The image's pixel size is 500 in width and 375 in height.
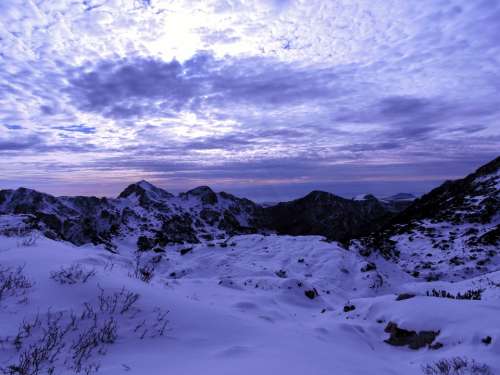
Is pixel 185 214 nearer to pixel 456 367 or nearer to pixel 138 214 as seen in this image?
pixel 138 214

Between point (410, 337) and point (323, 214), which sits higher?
point (410, 337)

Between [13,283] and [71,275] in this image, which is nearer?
[13,283]

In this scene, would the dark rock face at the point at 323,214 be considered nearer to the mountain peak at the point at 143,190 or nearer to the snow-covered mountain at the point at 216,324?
the mountain peak at the point at 143,190

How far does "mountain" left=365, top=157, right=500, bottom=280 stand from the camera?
26469 mm

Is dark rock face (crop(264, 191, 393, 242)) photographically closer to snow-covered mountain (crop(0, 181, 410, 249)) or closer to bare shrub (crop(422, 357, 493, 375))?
snow-covered mountain (crop(0, 181, 410, 249))

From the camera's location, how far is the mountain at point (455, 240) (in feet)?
86.8

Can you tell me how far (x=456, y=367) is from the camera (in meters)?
5.14

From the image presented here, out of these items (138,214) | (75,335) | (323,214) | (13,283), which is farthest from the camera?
(323,214)

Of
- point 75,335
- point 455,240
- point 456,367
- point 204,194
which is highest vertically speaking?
point 75,335

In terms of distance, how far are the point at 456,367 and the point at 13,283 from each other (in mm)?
7490

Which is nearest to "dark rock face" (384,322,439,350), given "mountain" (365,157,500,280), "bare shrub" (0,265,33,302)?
"bare shrub" (0,265,33,302)

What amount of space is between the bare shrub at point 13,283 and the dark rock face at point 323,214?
101m

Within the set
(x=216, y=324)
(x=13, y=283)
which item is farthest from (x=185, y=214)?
Answer: (x=216, y=324)

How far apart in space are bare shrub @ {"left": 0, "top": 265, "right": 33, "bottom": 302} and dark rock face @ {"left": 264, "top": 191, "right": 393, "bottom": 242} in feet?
331
